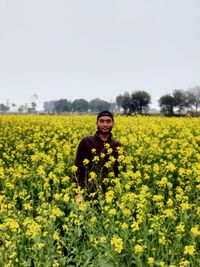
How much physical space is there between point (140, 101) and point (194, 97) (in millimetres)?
15354

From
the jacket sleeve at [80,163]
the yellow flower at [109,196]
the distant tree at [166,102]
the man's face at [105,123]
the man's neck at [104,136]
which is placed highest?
the distant tree at [166,102]

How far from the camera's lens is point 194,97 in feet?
285

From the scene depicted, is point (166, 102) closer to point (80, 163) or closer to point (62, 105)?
point (80, 163)

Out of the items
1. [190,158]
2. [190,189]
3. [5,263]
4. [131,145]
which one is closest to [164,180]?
[190,189]

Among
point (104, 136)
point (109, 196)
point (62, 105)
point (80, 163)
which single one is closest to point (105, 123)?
point (104, 136)

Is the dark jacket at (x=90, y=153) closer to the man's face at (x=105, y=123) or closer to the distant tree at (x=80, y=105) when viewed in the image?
the man's face at (x=105, y=123)

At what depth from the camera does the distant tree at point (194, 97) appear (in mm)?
83188

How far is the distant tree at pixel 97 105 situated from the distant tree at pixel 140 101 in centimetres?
6340

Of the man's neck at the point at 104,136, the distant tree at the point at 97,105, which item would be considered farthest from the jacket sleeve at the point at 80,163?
the distant tree at the point at 97,105

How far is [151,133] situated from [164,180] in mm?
6142

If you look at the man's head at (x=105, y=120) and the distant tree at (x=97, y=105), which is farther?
the distant tree at (x=97, y=105)

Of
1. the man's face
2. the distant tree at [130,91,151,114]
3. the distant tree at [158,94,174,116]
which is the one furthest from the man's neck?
the distant tree at [130,91,151,114]

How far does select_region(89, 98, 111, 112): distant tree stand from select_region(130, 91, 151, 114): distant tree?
6340cm

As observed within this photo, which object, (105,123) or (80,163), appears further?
(80,163)
